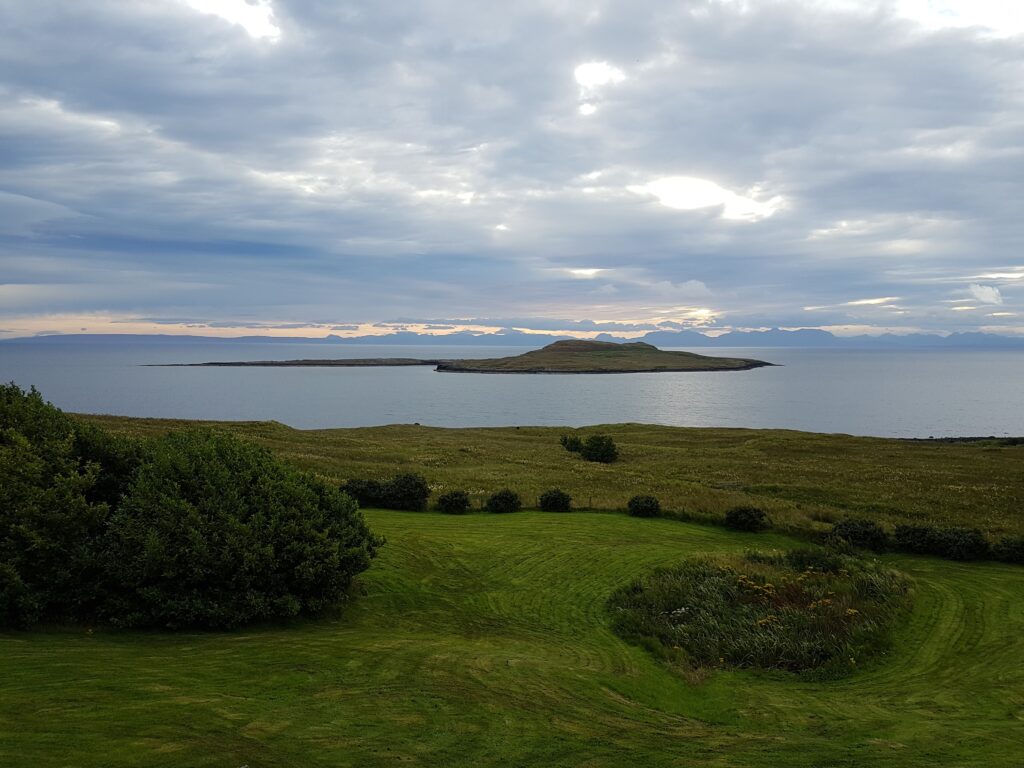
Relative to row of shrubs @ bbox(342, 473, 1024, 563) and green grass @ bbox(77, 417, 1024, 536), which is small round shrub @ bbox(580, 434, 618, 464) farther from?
row of shrubs @ bbox(342, 473, 1024, 563)

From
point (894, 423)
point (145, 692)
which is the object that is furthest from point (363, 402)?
point (145, 692)

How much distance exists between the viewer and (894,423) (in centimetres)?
12875

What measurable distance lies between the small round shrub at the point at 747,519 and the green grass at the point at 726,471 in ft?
3.71

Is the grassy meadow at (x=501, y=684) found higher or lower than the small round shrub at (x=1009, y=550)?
lower

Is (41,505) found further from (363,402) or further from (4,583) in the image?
(363,402)

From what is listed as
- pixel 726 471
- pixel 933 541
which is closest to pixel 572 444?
pixel 726 471

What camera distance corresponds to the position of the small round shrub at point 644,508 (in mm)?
32062

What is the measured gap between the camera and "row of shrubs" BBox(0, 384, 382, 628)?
13.8 metres

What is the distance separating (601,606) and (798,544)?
12.6 metres

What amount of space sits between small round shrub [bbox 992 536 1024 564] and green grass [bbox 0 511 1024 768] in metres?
4.31

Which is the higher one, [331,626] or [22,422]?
[22,422]

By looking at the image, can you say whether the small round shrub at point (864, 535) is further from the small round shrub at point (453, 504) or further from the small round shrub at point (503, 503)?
the small round shrub at point (453, 504)

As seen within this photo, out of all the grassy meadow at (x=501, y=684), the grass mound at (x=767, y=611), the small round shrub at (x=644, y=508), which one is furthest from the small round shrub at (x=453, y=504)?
the grass mound at (x=767, y=611)

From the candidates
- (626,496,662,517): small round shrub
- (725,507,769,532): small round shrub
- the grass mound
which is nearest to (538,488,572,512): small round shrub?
(626,496,662,517): small round shrub
